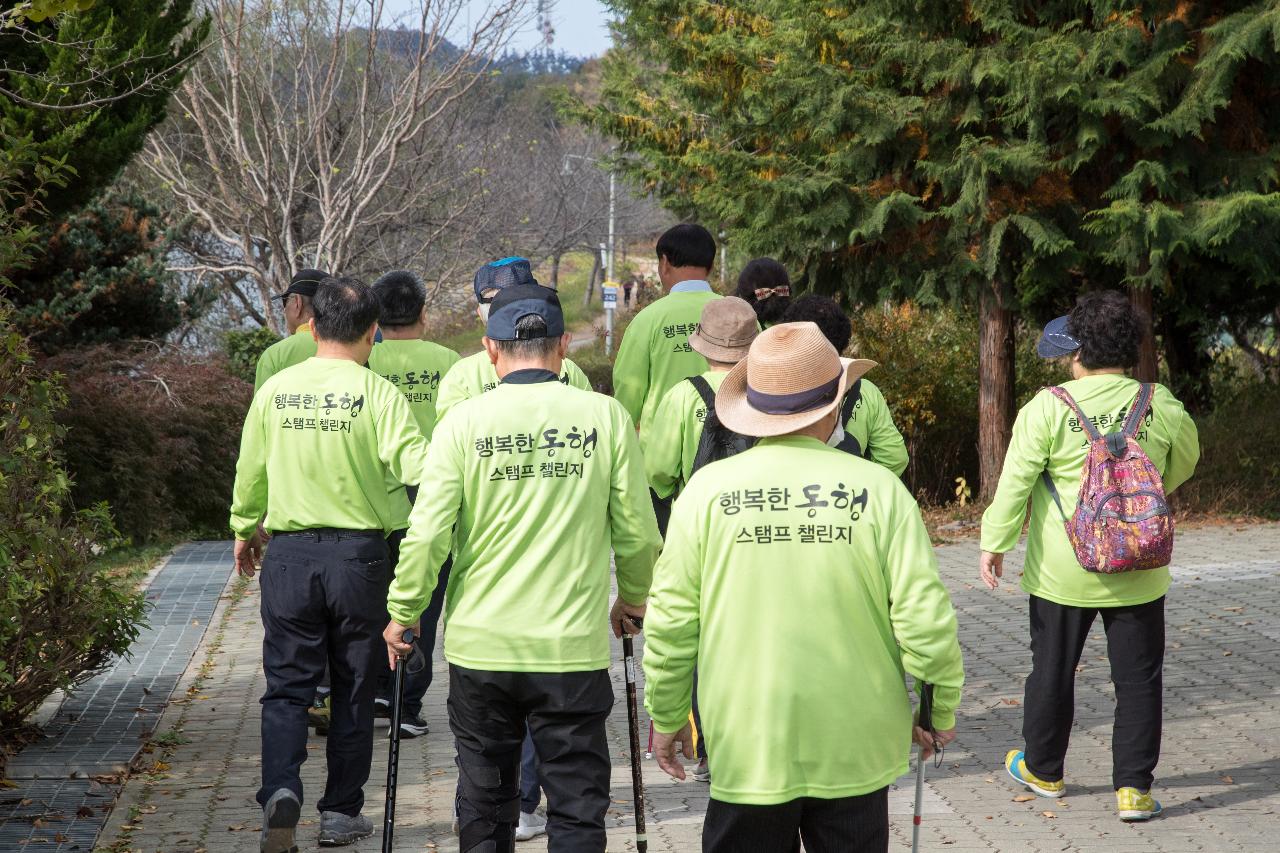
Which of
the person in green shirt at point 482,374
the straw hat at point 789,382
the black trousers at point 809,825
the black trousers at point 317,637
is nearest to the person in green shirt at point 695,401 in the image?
the person in green shirt at point 482,374

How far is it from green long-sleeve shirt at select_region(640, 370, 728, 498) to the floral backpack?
1.46 m

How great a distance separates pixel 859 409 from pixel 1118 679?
146cm

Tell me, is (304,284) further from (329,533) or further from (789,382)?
(789,382)

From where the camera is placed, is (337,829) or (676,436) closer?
(337,829)

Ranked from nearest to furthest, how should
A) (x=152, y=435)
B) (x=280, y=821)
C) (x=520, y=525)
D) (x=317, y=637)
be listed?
(x=520, y=525), (x=280, y=821), (x=317, y=637), (x=152, y=435)

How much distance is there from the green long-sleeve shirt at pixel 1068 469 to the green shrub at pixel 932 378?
33.2 ft

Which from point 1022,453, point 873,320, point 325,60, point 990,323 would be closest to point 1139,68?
point 990,323

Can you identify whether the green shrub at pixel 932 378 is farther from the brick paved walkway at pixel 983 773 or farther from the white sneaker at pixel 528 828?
the white sneaker at pixel 528 828

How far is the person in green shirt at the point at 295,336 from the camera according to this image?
6380 mm

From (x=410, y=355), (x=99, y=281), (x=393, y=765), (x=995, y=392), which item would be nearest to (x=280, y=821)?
(x=393, y=765)

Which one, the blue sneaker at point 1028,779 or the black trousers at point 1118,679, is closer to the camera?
the black trousers at point 1118,679

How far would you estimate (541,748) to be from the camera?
13.2ft

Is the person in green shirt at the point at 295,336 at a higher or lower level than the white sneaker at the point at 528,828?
higher

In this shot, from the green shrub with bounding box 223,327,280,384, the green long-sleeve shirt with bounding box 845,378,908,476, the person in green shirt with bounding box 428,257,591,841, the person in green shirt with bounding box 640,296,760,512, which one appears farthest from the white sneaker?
the green shrub with bounding box 223,327,280,384
